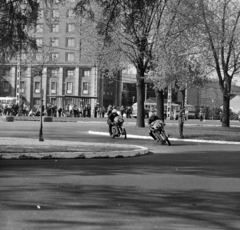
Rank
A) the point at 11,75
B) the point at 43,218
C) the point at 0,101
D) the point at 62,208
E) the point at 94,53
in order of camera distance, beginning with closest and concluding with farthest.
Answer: the point at 43,218
the point at 62,208
the point at 94,53
the point at 0,101
the point at 11,75

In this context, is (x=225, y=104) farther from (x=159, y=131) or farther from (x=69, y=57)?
(x=69, y=57)

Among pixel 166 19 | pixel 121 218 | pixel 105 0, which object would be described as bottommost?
pixel 121 218

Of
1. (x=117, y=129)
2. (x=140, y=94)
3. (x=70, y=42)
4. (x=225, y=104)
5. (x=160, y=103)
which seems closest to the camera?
(x=117, y=129)

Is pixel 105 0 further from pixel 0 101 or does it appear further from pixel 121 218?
pixel 0 101

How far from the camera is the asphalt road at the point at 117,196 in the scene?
6.51m

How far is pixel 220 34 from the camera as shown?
28.7 metres

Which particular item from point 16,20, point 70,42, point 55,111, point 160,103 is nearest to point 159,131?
point 16,20

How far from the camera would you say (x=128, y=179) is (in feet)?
33.9

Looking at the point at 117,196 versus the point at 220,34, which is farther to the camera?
the point at 220,34

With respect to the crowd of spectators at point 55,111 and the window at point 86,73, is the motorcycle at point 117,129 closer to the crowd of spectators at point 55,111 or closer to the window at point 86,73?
the crowd of spectators at point 55,111

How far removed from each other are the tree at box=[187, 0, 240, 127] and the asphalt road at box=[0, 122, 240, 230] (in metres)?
16.4

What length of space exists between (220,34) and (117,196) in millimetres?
21837

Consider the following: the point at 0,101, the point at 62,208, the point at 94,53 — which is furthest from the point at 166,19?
the point at 0,101

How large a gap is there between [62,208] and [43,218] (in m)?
0.66
